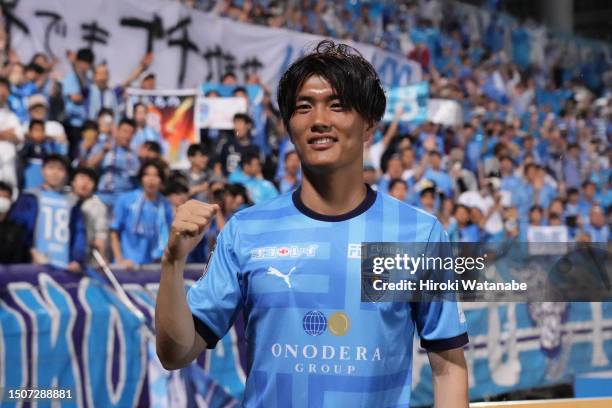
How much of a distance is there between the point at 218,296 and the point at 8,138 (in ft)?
17.7

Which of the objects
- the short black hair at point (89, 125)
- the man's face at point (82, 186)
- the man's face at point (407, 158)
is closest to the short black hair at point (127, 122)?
the short black hair at point (89, 125)

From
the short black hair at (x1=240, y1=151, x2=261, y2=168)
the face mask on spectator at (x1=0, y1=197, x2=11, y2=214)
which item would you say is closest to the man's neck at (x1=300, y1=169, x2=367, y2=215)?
the face mask on spectator at (x1=0, y1=197, x2=11, y2=214)

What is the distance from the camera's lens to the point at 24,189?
7.09 meters

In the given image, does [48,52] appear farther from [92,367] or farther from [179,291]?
[179,291]

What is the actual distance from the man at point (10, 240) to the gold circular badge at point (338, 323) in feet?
14.5

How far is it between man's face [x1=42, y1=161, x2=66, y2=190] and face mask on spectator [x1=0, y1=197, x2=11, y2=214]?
390 mm

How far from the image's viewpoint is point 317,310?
8.36 feet

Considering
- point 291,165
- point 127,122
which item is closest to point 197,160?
point 127,122

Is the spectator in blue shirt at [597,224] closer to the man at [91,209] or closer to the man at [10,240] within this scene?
the man at [91,209]

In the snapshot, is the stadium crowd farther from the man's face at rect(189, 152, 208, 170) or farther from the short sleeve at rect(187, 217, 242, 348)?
the short sleeve at rect(187, 217, 242, 348)

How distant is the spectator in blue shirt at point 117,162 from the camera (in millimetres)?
8047

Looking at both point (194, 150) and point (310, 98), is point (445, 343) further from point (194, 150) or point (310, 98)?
point (194, 150)

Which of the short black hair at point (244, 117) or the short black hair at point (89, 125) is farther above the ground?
the short black hair at point (244, 117)

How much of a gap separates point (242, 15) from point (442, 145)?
116 inches
